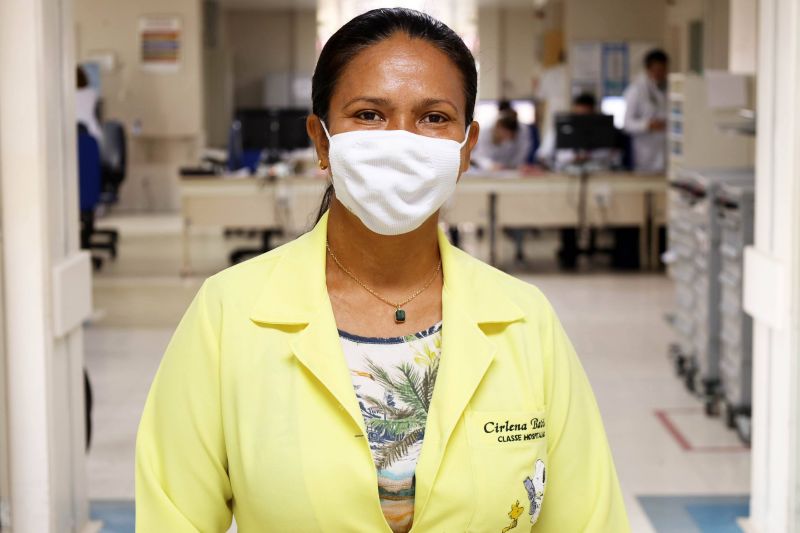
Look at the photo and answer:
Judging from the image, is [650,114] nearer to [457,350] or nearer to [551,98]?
[551,98]

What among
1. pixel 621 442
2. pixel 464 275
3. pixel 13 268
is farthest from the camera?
pixel 621 442

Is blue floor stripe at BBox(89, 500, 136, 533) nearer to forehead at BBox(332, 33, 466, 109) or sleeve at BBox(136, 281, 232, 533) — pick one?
sleeve at BBox(136, 281, 232, 533)

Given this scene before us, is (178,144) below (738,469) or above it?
above

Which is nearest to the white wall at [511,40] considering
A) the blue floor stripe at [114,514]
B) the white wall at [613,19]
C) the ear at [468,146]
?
the white wall at [613,19]

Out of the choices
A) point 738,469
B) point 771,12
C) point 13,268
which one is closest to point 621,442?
point 738,469

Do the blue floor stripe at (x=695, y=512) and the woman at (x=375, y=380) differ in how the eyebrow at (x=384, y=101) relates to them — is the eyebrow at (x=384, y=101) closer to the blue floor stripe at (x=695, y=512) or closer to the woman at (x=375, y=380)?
the woman at (x=375, y=380)

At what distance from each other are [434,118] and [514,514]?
0.52 metres

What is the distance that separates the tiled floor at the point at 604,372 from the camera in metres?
4.40

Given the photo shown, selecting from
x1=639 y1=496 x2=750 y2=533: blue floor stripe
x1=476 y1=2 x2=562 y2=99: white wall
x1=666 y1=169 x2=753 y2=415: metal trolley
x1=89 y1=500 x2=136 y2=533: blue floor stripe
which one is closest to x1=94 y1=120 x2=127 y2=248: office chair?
x1=666 y1=169 x2=753 y2=415: metal trolley

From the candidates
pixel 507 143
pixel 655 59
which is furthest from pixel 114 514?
pixel 507 143

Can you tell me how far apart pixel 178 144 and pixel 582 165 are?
21.0ft

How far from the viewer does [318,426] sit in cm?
149

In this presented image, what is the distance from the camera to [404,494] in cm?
152

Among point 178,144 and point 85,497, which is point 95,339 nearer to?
point 85,497
